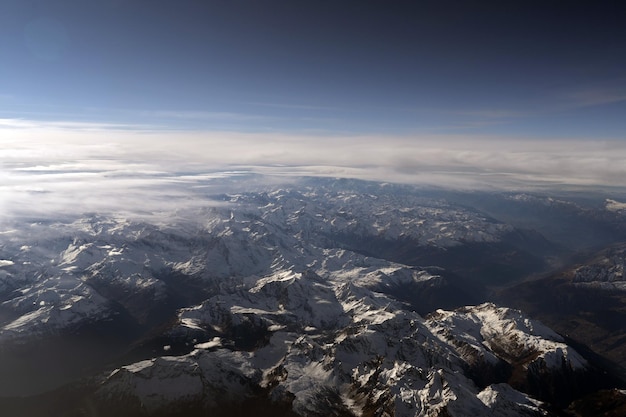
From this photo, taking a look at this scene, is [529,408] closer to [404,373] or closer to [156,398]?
[404,373]

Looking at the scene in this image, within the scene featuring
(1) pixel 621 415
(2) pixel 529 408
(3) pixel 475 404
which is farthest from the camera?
(1) pixel 621 415

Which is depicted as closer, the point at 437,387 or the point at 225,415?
the point at 437,387

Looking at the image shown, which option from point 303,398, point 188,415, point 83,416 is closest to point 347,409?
point 303,398

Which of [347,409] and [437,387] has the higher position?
[437,387]

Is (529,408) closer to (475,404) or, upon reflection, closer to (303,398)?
(475,404)

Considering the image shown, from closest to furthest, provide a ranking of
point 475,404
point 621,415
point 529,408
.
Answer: point 475,404, point 529,408, point 621,415

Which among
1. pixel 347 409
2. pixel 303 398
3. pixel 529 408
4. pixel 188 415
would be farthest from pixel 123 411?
pixel 529 408

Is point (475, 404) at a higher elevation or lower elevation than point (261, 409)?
higher

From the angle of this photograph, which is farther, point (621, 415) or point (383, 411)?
point (621, 415)
